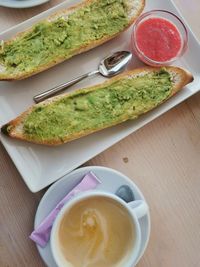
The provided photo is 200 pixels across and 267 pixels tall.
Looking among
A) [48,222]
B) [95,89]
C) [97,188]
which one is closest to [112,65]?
[95,89]

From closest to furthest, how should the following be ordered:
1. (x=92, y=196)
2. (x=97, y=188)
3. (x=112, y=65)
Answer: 1. (x=92, y=196)
2. (x=97, y=188)
3. (x=112, y=65)

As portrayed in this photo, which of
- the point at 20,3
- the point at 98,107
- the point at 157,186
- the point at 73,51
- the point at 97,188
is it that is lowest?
the point at 157,186

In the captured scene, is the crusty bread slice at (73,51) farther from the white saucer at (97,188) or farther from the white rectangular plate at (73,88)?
the white saucer at (97,188)

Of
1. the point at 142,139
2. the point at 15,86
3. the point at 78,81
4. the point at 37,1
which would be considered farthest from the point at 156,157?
the point at 37,1

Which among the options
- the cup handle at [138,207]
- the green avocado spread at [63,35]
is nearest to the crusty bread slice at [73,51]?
the green avocado spread at [63,35]

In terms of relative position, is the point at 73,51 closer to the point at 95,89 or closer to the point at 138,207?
the point at 95,89

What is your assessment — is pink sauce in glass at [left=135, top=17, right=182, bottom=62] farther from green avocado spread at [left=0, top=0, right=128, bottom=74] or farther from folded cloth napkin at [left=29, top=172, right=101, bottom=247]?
folded cloth napkin at [left=29, top=172, right=101, bottom=247]

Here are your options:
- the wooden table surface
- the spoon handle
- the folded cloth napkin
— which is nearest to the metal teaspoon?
the spoon handle
